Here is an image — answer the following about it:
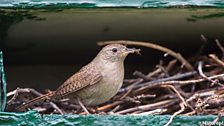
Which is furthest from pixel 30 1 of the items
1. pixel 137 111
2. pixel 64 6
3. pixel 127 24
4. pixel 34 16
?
pixel 127 24

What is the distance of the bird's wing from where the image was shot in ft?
8.88

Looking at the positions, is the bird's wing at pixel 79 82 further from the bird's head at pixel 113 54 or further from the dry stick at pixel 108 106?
the dry stick at pixel 108 106

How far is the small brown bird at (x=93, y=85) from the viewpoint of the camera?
2721mm

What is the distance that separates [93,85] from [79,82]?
6 cm

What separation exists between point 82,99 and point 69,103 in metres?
0.24

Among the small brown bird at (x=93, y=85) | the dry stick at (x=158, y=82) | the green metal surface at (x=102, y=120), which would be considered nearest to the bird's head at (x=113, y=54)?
the small brown bird at (x=93, y=85)

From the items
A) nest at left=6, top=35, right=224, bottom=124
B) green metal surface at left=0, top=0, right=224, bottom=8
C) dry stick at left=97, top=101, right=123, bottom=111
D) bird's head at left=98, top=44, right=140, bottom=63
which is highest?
green metal surface at left=0, top=0, right=224, bottom=8

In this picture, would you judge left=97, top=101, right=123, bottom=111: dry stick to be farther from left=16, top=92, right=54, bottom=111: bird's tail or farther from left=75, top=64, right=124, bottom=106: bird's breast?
left=16, top=92, right=54, bottom=111: bird's tail

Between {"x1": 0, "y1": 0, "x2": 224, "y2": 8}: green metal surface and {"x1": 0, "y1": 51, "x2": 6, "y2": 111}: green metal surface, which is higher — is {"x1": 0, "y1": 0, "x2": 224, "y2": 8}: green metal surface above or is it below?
above

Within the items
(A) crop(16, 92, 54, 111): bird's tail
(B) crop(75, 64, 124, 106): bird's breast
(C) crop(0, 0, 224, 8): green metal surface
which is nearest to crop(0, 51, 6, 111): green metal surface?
(C) crop(0, 0, 224, 8): green metal surface

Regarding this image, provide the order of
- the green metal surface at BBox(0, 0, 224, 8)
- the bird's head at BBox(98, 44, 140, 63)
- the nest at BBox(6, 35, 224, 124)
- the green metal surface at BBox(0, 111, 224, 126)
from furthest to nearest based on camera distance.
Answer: the bird's head at BBox(98, 44, 140, 63), the nest at BBox(6, 35, 224, 124), the green metal surface at BBox(0, 0, 224, 8), the green metal surface at BBox(0, 111, 224, 126)

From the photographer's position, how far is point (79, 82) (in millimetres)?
2730

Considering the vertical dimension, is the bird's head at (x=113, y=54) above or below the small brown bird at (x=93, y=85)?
above

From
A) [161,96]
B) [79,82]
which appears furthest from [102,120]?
[161,96]
